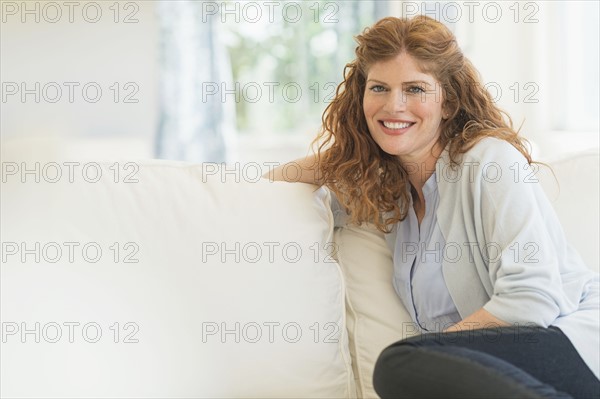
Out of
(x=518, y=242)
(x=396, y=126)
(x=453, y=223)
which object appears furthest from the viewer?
(x=396, y=126)

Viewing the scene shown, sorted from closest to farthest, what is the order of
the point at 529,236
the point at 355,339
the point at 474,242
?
1. the point at 529,236
2. the point at 474,242
3. the point at 355,339

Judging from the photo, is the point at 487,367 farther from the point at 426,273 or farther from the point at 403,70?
the point at 403,70

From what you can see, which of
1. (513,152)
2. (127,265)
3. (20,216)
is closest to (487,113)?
(513,152)

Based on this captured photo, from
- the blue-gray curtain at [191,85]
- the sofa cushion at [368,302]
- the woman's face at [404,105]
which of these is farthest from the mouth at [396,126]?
the blue-gray curtain at [191,85]

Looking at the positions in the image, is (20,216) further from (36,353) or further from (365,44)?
(365,44)

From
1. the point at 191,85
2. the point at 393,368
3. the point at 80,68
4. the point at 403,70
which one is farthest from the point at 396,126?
the point at 191,85

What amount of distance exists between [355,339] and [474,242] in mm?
339

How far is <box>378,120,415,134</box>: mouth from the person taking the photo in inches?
63.4

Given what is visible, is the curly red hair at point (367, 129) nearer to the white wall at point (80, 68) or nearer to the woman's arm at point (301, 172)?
the woman's arm at point (301, 172)

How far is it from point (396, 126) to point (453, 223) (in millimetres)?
253

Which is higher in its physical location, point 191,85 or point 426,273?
point 191,85

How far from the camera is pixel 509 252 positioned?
1.40m

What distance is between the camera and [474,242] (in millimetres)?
1497

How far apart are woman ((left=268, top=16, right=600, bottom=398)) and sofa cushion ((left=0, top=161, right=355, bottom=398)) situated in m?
0.20
